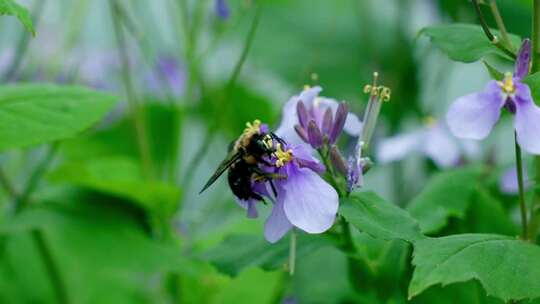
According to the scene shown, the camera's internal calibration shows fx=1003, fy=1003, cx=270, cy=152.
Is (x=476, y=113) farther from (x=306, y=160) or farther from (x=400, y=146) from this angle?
(x=400, y=146)

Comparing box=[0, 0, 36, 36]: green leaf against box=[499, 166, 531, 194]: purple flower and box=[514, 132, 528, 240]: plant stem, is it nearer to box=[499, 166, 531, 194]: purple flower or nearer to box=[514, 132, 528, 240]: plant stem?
box=[514, 132, 528, 240]: plant stem

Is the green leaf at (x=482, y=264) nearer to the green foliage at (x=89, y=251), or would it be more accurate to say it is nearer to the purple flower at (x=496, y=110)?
the purple flower at (x=496, y=110)

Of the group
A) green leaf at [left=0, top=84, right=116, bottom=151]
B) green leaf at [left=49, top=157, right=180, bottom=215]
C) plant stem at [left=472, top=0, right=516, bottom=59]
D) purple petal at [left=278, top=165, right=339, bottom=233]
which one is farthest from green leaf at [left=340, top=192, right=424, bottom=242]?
green leaf at [left=49, top=157, right=180, bottom=215]

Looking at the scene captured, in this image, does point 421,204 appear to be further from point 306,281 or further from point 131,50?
point 131,50

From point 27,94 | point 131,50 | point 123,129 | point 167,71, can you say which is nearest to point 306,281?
point 27,94

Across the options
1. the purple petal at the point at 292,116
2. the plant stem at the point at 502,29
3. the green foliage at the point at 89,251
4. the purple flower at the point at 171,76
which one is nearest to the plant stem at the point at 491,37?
the plant stem at the point at 502,29

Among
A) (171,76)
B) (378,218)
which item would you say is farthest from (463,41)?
(171,76)
